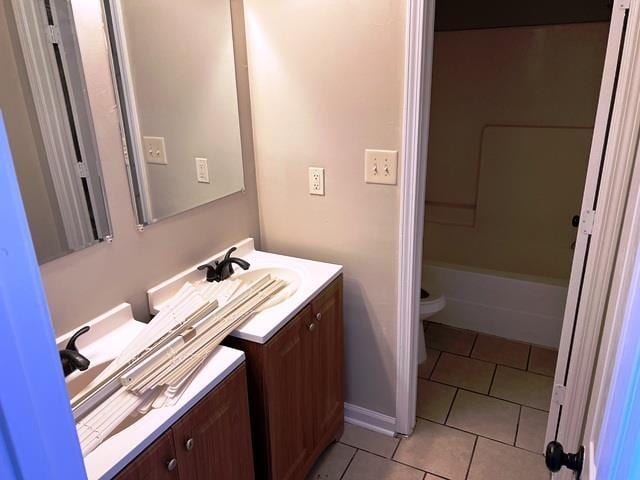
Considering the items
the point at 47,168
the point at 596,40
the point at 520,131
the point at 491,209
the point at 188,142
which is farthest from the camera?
the point at 491,209

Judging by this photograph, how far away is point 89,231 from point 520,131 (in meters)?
2.68

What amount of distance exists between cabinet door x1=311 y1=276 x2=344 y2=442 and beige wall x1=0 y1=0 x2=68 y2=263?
836 millimetres

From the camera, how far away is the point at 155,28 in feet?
4.95

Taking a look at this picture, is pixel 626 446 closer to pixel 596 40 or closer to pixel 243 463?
pixel 243 463

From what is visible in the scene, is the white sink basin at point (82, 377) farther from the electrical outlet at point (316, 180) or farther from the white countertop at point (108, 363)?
the electrical outlet at point (316, 180)

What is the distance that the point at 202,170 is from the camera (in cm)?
176

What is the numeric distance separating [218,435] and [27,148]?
2.94ft

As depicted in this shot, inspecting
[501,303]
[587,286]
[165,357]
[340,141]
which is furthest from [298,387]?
[501,303]

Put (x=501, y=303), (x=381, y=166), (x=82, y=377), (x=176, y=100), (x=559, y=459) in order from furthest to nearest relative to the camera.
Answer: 1. (x=501, y=303)
2. (x=381, y=166)
3. (x=176, y=100)
4. (x=82, y=377)
5. (x=559, y=459)

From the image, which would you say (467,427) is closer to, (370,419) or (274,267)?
(370,419)

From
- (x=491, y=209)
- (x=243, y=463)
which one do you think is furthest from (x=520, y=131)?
(x=243, y=463)

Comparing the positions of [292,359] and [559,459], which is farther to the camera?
[292,359]

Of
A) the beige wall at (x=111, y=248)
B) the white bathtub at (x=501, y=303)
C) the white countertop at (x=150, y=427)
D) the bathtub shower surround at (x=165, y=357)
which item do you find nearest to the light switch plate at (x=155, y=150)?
the beige wall at (x=111, y=248)

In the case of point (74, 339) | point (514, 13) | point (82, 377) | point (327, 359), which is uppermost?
point (514, 13)
